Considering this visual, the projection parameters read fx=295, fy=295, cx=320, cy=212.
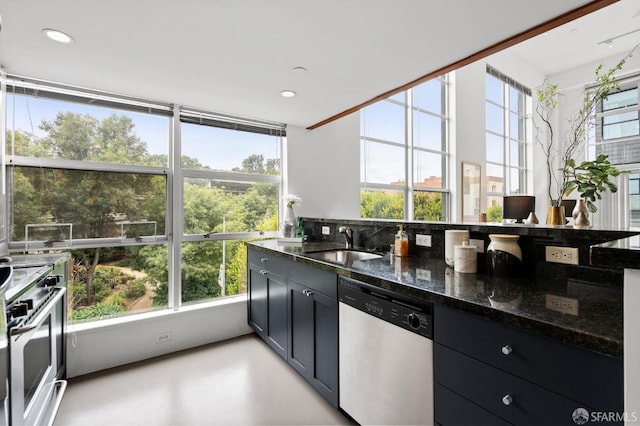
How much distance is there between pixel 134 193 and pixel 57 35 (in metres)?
1.29

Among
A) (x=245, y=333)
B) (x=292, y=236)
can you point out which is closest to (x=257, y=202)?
(x=292, y=236)

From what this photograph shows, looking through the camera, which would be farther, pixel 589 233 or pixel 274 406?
pixel 274 406

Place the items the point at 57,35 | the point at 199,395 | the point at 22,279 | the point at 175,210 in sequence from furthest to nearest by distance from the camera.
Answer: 1. the point at 175,210
2. the point at 199,395
3. the point at 57,35
4. the point at 22,279

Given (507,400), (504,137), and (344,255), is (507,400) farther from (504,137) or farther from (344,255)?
(504,137)

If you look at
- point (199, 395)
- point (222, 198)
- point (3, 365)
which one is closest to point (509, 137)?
point (222, 198)

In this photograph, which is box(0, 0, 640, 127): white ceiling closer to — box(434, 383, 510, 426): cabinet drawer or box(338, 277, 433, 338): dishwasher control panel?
box(338, 277, 433, 338): dishwasher control panel

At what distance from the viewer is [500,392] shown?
37.7 inches

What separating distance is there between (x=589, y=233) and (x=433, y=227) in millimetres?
785

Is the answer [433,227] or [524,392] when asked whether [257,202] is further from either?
[524,392]

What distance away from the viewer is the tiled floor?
181cm

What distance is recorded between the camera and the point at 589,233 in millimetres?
1237

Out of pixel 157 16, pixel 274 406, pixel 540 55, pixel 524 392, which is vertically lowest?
pixel 274 406

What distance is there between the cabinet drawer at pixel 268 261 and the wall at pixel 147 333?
0.53 metres

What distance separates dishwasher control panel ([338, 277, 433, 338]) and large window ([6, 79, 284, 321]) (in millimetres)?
1819
